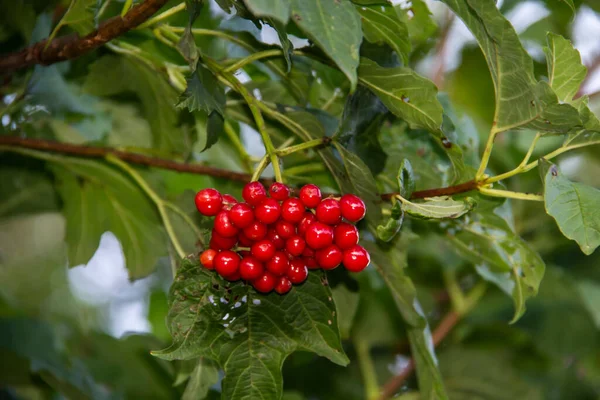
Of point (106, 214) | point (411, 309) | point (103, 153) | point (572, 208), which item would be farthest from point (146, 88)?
A: point (572, 208)

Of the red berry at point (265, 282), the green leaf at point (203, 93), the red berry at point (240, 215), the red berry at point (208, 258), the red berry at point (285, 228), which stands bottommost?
the red berry at point (265, 282)

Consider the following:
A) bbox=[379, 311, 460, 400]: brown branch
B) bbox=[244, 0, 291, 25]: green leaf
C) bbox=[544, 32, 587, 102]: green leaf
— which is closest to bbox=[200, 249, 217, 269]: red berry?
bbox=[244, 0, 291, 25]: green leaf

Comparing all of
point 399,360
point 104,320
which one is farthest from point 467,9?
point 104,320

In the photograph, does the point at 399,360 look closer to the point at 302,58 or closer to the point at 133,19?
the point at 302,58

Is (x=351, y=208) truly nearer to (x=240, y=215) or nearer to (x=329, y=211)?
(x=329, y=211)

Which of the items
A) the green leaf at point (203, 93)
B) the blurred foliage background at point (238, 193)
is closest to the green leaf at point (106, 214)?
the blurred foliage background at point (238, 193)

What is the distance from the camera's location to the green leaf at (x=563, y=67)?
777 millimetres

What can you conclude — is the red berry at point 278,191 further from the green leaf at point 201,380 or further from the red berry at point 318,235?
the green leaf at point 201,380

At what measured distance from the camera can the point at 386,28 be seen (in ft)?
2.77

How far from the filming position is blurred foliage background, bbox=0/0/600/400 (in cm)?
106

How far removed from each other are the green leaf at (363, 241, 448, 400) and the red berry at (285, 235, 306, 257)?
20 cm

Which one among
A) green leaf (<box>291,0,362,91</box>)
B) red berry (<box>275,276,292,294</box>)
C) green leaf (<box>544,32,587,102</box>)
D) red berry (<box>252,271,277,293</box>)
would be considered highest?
green leaf (<box>291,0,362,91</box>)

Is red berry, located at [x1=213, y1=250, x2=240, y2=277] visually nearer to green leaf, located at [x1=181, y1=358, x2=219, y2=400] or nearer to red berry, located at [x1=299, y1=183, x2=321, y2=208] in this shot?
red berry, located at [x1=299, y1=183, x2=321, y2=208]

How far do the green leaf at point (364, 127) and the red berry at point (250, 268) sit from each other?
0.20 metres
